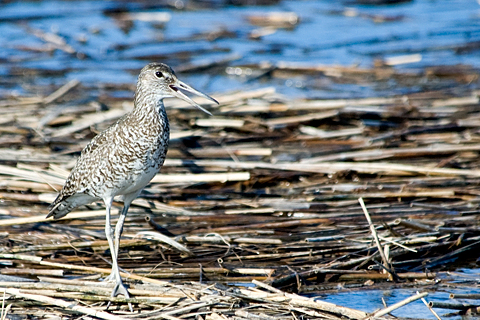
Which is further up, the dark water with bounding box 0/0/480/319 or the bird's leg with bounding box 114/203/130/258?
the dark water with bounding box 0/0/480/319

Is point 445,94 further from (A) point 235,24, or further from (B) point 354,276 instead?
(A) point 235,24

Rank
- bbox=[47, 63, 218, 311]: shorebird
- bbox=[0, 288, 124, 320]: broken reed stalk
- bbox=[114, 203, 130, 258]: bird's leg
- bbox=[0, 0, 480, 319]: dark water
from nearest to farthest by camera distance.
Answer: bbox=[0, 288, 124, 320]: broken reed stalk < bbox=[47, 63, 218, 311]: shorebird < bbox=[114, 203, 130, 258]: bird's leg < bbox=[0, 0, 480, 319]: dark water

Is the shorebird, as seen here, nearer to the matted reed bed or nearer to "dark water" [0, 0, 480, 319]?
the matted reed bed

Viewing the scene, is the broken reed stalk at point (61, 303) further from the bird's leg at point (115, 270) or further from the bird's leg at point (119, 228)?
the bird's leg at point (119, 228)

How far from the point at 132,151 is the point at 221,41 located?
853cm

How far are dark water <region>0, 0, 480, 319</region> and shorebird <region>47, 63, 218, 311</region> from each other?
16.2 feet

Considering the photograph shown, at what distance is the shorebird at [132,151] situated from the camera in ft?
18.3

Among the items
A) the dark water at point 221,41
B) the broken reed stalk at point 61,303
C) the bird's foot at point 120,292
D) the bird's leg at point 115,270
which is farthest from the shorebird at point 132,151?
the dark water at point 221,41

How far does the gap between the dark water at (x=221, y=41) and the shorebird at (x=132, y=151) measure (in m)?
4.95

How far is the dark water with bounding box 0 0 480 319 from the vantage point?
11594mm

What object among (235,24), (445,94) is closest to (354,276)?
(445,94)

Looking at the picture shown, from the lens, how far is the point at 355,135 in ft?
26.4

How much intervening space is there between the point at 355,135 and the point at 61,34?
7883 mm

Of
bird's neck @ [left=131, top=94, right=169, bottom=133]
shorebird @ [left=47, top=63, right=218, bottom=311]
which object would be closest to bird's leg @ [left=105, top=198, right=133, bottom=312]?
shorebird @ [left=47, top=63, right=218, bottom=311]
